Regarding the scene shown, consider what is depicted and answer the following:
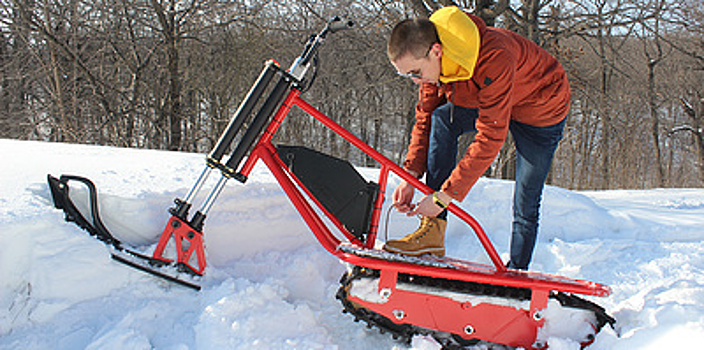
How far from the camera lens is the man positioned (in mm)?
2123

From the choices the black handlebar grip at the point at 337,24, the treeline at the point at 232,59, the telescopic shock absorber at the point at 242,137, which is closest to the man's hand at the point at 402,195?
the telescopic shock absorber at the point at 242,137

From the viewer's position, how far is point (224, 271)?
2.84m

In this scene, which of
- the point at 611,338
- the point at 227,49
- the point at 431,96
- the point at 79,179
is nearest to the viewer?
the point at 611,338

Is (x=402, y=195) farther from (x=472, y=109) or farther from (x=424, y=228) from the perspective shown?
(x=472, y=109)

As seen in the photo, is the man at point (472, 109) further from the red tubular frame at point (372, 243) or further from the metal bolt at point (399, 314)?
the metal bolt at point (399, 314)

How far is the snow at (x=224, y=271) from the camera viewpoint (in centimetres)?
219

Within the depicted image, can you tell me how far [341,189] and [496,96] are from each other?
95 cm

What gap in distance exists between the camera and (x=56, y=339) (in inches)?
84.0

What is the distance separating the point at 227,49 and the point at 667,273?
13.3m

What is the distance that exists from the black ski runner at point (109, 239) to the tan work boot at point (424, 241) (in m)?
1.10

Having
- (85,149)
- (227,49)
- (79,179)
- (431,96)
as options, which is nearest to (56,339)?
(79,179)

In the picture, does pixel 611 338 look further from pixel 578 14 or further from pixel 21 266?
pixel 578 14

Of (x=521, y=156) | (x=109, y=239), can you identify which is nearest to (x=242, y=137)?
(x=109, y=239)

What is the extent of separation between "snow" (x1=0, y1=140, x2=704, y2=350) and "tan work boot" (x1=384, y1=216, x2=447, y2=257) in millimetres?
461
